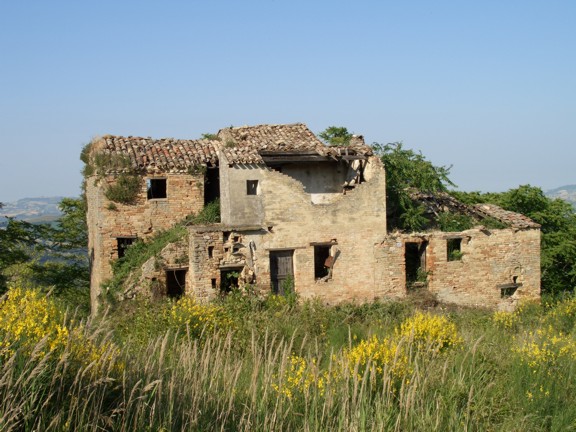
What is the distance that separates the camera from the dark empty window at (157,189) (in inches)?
836

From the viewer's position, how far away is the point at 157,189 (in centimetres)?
2141

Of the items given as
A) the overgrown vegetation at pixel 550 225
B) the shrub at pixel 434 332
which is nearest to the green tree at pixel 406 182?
the overgrown vegetation at pixel 550 225

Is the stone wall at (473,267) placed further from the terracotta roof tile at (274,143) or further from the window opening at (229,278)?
the window opening at (229,278)

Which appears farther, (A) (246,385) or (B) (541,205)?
(B) (541,205)

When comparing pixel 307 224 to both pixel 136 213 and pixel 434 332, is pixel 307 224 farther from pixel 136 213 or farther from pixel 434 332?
pixel 434 332

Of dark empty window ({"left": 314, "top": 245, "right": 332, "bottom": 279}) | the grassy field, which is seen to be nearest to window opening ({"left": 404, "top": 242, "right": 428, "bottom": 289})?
dark empty window ({"left": 314, "top": 245, "right": 332, "bottom": 279})

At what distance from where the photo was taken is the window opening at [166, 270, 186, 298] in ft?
64.5

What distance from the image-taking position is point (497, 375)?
8742mm

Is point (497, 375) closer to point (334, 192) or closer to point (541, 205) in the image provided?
point (334, 192)

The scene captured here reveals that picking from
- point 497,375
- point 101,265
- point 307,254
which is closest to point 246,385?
point 497,375

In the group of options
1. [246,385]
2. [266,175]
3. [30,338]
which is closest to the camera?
[30,338]

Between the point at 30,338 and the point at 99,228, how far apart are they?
48.3ft

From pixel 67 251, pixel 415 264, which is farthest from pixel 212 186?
pixel 67 251

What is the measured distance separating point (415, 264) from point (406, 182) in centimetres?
352
